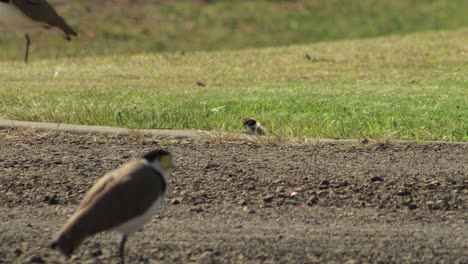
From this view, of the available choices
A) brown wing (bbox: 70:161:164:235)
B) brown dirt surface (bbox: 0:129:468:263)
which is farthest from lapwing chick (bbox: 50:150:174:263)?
brown dirt surface (bbox: 0:129:468:263)

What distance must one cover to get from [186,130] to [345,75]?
20.1 feet

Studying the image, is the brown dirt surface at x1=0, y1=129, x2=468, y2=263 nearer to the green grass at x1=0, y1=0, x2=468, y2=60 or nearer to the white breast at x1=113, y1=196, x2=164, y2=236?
the white breast at x1=113, y1=196, x2=164, y2=236

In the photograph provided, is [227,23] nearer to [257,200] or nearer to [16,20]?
[16,20]

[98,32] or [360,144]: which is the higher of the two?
[360,144]

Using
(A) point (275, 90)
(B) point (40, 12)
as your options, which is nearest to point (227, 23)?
(B) point (40, 12)

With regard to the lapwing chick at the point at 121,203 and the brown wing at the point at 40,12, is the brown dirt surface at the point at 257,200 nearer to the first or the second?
→ the lapwing chick at the point at 121,203

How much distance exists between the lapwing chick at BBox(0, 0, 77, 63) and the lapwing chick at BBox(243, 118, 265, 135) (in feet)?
26.3

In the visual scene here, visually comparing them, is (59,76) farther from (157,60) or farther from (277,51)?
(277,51)

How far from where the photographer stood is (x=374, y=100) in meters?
11.6

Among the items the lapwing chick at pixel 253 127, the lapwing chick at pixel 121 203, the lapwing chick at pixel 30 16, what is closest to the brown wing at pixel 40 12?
the lapwing chick at pixel 30 16

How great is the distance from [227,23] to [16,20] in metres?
9.40

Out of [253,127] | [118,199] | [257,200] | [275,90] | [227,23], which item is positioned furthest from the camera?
[227,23]

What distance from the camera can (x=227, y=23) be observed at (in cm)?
2533

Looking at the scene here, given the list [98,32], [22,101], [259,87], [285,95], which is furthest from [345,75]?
[98,32]
